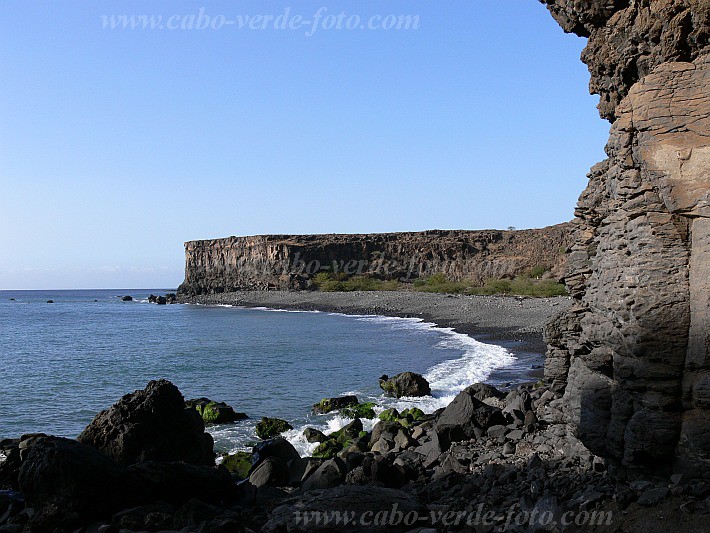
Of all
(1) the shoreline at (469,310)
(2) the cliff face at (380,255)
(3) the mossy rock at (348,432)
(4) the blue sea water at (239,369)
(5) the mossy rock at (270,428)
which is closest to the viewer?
(3) the mossy rock at (348,432)

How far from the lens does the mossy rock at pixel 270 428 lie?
620 inches

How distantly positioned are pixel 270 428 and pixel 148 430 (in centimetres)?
467

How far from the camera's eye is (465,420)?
12.2m

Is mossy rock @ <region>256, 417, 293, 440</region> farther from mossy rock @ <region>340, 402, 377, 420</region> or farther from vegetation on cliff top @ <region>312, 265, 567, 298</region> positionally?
vegetation on cliff top @ <region>312, 265, 567, 298</region>

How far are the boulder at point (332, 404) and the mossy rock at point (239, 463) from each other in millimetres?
5525

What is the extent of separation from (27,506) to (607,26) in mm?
10739

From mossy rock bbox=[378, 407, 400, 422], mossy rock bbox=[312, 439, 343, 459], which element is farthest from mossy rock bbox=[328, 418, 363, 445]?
mossy rock bbox=[378, 407, 400, 422]

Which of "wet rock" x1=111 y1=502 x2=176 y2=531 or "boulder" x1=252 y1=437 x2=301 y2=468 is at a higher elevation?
"wet rock" x1=111 y1=502 x2=176 y2=531

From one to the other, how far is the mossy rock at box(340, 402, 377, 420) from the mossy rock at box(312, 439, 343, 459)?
322 centimetres

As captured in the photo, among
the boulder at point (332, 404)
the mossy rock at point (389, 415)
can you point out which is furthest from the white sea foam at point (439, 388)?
the boulder at point (332, 404)

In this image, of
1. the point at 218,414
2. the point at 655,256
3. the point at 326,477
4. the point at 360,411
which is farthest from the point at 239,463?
the point at 655,256

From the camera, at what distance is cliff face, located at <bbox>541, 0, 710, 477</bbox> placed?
21.7ft

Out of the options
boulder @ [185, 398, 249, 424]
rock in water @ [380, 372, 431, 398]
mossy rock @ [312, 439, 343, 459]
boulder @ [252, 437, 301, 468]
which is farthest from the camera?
rock in water @ [380, 372, 431, 398]

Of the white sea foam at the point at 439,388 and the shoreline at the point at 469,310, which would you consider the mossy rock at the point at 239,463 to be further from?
the shoreline at the point at 469,310
